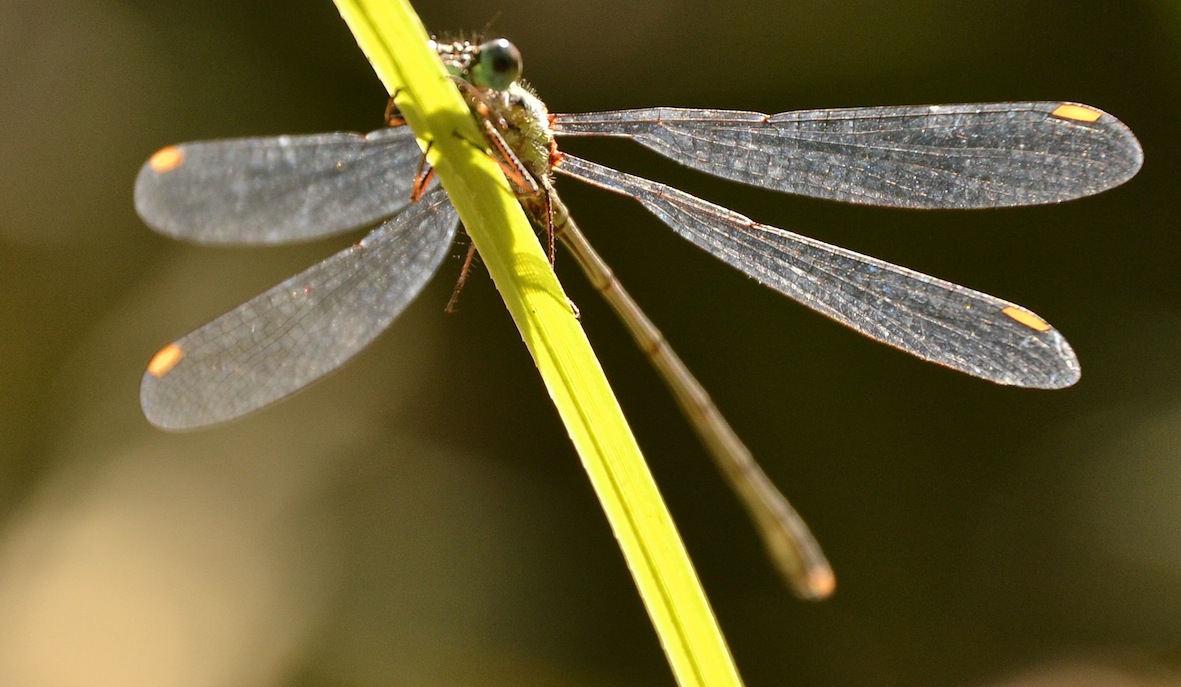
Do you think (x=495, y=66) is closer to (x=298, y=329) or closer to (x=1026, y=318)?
(x=298, y=329)

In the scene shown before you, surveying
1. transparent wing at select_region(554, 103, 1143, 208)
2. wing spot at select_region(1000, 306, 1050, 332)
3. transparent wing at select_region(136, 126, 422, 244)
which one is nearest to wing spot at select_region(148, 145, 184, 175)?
transparent wing at select_region(136, 126, 422, 244)

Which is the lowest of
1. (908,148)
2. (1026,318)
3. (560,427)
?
(1026,318)

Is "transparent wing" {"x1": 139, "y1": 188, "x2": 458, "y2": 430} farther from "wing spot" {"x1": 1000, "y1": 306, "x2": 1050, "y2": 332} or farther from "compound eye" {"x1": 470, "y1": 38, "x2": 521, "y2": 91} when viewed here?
"wing spot" {"x1": 1000, "y1": 306, "x2": 1050, "y2": 332}

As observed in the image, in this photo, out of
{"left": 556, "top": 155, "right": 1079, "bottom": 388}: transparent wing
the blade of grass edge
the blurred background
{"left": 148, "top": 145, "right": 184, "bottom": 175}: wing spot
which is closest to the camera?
the blade of grass edge

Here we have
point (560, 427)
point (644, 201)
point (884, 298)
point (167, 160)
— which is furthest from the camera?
point (560, 427)

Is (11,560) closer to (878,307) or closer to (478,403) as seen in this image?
(478,403)

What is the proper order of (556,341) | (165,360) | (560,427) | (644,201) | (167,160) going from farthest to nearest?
(560,427)
(644,201)
(165,360)
(167,160)
(556,341)

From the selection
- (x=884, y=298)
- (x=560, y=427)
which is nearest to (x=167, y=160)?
(x=884, y=298)
